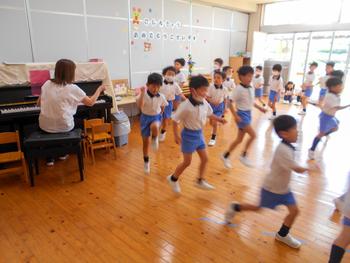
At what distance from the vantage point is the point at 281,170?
76.0 inches

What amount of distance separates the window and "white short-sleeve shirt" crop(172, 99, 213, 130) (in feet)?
26.6

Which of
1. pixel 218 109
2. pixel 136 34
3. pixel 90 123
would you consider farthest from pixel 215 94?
pixel 136 34

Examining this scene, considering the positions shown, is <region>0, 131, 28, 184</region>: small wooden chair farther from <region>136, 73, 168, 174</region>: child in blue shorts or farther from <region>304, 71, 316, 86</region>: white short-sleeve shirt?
<region>304, 71, 316, 86</region>: white short-sleeve shirt

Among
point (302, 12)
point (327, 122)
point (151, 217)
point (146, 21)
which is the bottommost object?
point (151, 217)

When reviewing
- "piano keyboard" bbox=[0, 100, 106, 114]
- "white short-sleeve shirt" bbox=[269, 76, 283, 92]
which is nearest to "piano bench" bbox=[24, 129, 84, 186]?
"piano keyboard" bbox=[0, 100, 106, 114]

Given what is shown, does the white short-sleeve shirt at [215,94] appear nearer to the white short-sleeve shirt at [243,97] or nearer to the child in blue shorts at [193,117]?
the white short-sleeve shirt at [243,97]

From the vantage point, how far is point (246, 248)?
85.7 inches

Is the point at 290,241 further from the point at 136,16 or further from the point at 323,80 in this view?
the point at 136,16

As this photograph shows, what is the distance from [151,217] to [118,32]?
15.3 feet

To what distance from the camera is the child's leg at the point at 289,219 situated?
201 centimetres

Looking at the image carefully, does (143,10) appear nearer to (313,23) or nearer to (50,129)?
(50,129)

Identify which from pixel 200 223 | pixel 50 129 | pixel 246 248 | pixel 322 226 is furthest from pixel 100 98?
pixel 322 226

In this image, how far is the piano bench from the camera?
305cm

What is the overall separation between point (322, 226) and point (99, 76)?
3.71m
